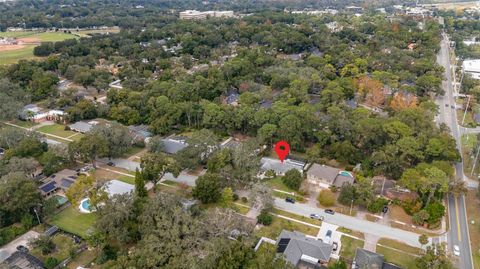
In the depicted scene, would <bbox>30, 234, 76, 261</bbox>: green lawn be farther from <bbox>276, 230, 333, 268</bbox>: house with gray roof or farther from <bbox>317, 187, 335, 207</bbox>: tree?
<bbox>317, 187, 335, 207</bbox>: tree

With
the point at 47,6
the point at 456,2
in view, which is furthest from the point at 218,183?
the point at 456,2

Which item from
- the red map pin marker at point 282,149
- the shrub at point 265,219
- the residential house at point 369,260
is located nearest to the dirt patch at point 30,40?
the red map pin marker at point 282,149

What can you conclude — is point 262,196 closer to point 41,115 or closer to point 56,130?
point 56,130

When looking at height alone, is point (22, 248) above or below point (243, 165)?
below

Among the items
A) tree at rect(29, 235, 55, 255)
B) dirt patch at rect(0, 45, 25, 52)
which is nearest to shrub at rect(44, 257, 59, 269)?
tree at rect(29, 235, 55, 255)

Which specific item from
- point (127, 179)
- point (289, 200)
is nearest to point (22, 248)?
point (127, 179)

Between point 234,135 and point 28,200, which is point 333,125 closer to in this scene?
point 234,135
